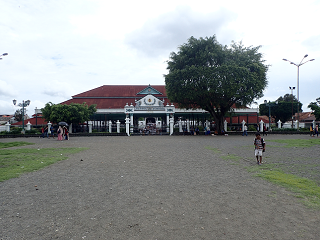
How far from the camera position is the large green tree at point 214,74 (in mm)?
24250

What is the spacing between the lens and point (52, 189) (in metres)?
5.24

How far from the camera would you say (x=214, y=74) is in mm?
24281

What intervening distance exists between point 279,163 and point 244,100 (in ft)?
61.8

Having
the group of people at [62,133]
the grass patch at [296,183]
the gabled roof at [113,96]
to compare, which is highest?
the gabled roof at [113,96]

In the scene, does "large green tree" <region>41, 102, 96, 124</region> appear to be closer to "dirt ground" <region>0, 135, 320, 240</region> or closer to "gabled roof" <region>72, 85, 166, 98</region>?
"gabled roof" <region>72, 85, 166, 98</region>

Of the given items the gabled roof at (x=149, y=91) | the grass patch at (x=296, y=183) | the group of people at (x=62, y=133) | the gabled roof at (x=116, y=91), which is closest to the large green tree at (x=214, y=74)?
the gabled roof at (x=149, y=91)

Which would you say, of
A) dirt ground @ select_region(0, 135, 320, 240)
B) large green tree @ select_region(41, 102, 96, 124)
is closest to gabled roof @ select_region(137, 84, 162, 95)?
large green tree @ select_region(41, 102, 96, 124)

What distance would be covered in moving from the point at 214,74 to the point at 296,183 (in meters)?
20.0

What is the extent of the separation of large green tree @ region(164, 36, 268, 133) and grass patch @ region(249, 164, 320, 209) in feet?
58.4

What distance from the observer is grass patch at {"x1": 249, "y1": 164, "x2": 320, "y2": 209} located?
436 centimetres

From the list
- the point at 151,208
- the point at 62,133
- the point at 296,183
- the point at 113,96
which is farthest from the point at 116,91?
the point at 151,208

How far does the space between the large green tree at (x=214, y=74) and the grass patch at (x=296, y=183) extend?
17808 mm

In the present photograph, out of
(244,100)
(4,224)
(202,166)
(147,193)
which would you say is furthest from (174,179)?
(244,100)

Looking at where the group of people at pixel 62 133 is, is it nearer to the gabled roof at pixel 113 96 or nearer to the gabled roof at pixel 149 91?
the gabled roof at pixel 113 96
